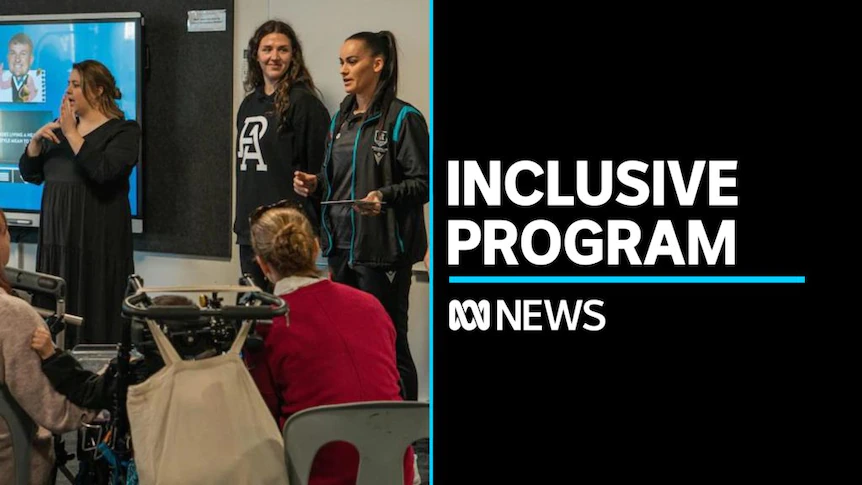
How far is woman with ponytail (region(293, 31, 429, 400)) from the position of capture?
375 cm

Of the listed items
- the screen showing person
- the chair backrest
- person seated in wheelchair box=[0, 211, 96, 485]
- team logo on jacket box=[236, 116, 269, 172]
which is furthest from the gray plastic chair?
the screen showing person

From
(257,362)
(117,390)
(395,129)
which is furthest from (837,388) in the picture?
(395,129)

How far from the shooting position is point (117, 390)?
6.16 ft

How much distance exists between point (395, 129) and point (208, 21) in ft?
4.13

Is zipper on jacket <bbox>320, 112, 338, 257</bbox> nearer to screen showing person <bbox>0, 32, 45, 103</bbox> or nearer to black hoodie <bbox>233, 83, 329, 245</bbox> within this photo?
black hoodie <bbox>233, 83, 329, 245</bbox>

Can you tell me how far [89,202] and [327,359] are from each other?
2796 millimetres

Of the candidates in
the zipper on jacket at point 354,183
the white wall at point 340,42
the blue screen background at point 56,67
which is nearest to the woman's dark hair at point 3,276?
the zipper on jacket at point 354,183

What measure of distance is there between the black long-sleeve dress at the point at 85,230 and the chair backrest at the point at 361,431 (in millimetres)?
2870

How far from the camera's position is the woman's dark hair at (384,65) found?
3807mm

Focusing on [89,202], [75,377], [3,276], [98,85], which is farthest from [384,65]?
[75,377]

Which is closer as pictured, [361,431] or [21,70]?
[361,431]

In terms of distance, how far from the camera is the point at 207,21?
4.50 metres

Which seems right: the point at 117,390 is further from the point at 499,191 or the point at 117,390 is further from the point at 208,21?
the point at 208,21

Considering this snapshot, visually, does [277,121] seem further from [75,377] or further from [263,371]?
[263,371]
